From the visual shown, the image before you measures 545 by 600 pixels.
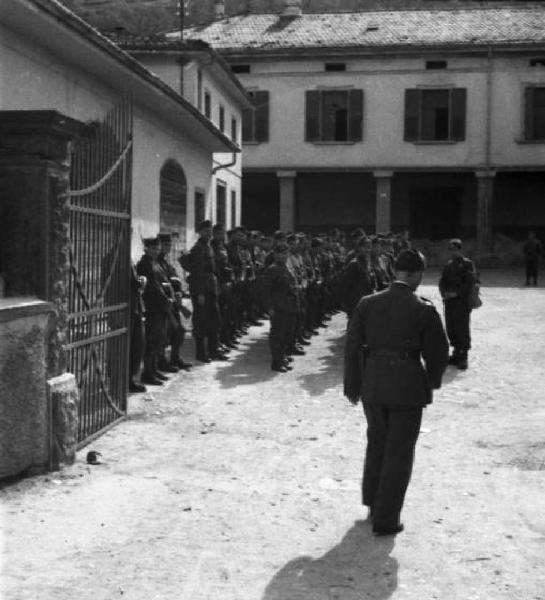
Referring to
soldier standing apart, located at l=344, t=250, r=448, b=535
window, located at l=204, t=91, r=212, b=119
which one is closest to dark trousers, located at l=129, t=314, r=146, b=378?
soldier standing apart, located at l=344, t=250, r=448, b=535

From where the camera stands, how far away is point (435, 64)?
1197 inches

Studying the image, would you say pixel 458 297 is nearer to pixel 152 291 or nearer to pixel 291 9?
pixel 152 291

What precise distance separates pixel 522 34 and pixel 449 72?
283cm

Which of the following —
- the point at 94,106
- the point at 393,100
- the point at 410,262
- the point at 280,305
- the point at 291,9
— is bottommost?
the point at 280,305

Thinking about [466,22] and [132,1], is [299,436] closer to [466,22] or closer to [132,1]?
[466,22]

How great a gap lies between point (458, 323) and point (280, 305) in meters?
2.29

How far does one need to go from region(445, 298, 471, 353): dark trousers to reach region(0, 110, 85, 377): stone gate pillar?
6416 millimetres

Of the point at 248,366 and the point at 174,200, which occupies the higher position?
the point at 174,200

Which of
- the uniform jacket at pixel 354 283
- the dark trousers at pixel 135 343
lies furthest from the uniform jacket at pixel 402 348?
the uniform jacket at pixel 354 283

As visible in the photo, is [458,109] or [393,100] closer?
[458,109]

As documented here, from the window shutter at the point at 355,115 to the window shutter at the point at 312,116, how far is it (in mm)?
1077

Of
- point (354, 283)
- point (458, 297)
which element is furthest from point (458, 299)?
point (354, 283)

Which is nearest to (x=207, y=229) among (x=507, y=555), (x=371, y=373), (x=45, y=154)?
(x=45, y=154)

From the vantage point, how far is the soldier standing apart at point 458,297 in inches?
457
